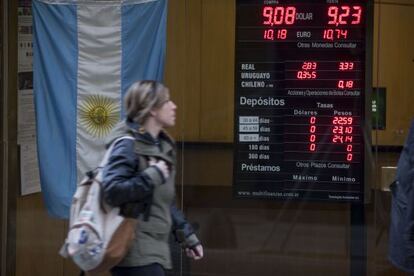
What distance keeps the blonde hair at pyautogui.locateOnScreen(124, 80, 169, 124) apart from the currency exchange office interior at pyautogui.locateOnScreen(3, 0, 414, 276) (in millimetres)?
2315

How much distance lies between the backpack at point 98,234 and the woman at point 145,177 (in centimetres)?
6

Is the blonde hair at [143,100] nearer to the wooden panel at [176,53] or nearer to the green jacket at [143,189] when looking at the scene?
the green jacket at [143,189]

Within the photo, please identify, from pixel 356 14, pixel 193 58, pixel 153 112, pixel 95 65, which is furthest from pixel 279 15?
pixel 153 112

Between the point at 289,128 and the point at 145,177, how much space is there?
2.66 metres

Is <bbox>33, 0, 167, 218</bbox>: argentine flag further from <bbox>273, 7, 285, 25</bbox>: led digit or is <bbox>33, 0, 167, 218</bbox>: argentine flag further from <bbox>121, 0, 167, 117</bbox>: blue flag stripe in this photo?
<bbox>273, 7, 285, 25</bbox>: led digit

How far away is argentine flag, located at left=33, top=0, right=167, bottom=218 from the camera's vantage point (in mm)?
5855

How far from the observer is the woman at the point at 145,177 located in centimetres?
381

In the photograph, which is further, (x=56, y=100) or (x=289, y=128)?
(x=289, y=128)

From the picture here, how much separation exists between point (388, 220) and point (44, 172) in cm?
278

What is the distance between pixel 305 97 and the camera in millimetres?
6266

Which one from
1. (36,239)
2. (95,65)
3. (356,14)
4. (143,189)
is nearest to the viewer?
(143,189)

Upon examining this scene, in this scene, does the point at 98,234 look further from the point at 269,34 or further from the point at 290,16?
the point at 290,16

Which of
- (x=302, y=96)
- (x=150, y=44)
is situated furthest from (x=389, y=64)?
(x=150, y=44)

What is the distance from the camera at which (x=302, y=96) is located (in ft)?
20.6
